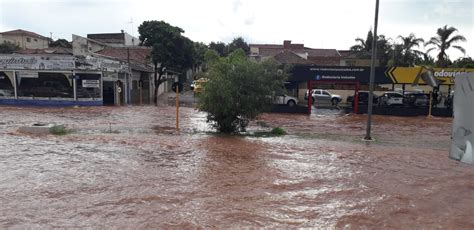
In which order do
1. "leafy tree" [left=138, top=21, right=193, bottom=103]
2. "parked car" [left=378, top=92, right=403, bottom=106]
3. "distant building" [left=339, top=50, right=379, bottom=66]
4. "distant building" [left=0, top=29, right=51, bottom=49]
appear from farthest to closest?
"distant building" [left=0, top=29, right=51, bottom=49] → "distant building" [left=339, top=50, right=379, bottom=66] → "leafy tree" [left=138, top=21, right=193, bottom=103] → "parked car" [left=378, top=92, right=403, bottom=106]

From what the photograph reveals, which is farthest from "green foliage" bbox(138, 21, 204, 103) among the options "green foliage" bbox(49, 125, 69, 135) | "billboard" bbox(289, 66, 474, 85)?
"green foliage" bbox(49, 125, 69, 135)

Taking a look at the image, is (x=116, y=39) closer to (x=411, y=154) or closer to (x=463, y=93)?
(x=411, y=154)

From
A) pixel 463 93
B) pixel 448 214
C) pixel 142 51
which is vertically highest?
pixel 142 51

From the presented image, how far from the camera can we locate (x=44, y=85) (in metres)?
31.0

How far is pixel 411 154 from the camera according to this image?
14016mm

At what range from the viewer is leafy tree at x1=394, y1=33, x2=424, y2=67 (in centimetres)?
5309

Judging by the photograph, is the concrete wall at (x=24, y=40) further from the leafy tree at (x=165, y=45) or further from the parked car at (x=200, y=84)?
the parked car at (x=200, y=84)

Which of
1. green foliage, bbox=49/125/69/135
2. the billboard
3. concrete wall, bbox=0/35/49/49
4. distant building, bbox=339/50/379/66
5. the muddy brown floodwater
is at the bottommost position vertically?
the muddy brown floodwater

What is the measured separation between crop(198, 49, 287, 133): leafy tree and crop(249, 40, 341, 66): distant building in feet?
59.2

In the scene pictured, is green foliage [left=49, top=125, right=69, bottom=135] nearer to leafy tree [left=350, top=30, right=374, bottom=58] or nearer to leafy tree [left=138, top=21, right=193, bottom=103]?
leafy tree [left=138, top=21, right=193, bottom=103]

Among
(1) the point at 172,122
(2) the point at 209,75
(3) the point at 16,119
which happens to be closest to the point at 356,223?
(2) the point at 209,75

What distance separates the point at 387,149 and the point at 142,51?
40.0m

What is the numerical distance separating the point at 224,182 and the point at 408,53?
1995 inches

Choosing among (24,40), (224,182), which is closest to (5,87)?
(224,182)
